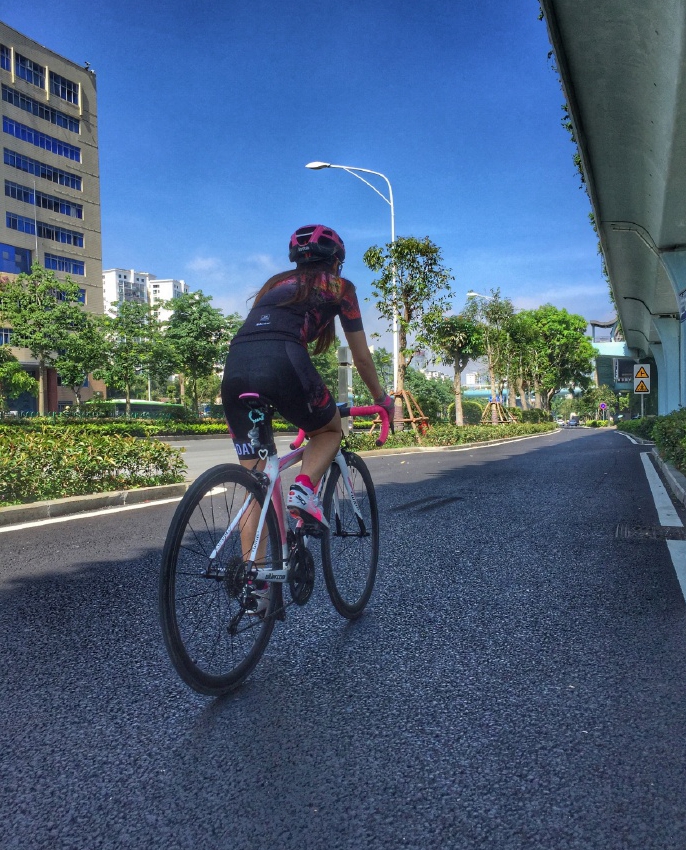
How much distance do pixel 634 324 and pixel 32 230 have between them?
131 ft

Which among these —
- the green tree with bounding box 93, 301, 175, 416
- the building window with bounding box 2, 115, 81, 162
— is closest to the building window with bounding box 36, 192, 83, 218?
the building window with bounding box 2, 115, 81, 162

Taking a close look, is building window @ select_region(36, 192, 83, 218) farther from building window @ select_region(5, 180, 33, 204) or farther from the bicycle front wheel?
the bicycle front wheel

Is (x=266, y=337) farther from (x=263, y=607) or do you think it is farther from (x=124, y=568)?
(x=124, y=568)

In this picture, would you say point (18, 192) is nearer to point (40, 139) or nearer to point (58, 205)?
point (58, 205)

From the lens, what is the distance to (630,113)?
10.6 metres

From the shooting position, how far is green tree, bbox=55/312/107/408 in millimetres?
38031

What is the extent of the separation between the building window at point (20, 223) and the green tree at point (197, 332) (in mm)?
Answer: 14280

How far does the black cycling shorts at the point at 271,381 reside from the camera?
9.63ft

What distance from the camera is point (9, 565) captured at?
517 cm

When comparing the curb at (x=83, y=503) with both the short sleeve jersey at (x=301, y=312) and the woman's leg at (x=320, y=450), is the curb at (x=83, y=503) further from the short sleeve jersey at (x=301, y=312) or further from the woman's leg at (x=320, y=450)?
the short sleeve jersey at (x=301, y=312)

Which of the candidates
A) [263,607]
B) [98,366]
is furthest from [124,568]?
[98,366]

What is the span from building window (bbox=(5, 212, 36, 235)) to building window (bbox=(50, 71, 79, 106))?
1011 cm

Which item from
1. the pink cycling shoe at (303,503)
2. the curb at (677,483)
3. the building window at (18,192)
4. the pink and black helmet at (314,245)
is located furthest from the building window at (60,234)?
the pink cycling shoe at (303,503)

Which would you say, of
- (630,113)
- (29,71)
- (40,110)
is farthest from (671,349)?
(29,71)
